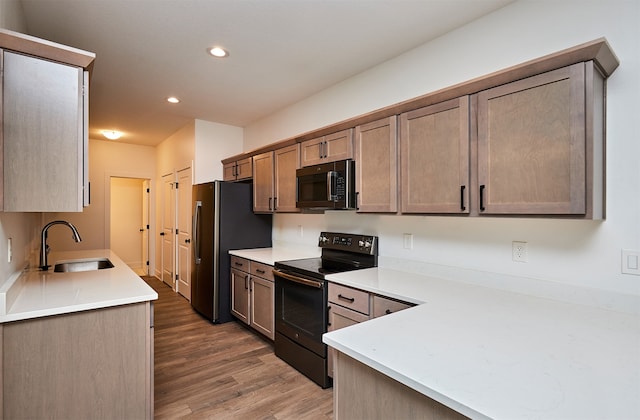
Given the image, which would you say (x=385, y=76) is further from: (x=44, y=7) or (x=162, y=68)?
(x=44, y=7)

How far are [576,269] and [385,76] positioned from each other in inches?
77.7

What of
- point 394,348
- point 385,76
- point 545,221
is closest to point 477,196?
point 545,221

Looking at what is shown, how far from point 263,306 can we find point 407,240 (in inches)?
62.2

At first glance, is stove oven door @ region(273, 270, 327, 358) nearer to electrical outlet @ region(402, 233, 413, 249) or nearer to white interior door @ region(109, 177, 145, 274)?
electrical outlet @ region(402, 233, 413, 249)

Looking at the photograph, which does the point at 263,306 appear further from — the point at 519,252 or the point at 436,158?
the point at 519,252

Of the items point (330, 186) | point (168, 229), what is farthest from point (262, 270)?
point (168, 229)

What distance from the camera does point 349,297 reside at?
224cm

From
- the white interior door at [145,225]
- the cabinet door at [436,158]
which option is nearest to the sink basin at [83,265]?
the cabinet door at [436,158]

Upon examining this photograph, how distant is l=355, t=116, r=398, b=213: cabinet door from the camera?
2264 millimetres

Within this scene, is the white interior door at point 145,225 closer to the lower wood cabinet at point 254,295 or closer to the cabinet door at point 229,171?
the cabinet door at point 229,171

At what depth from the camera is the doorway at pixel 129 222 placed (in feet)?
23.5

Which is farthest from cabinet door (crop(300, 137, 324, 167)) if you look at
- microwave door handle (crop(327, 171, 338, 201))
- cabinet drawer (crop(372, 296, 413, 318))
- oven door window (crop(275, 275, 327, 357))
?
cabinet drawer (crop(372, 296, 413, 318))

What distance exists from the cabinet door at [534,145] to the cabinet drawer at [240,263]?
249 cm

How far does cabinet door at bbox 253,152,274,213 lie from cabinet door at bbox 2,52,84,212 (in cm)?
198
